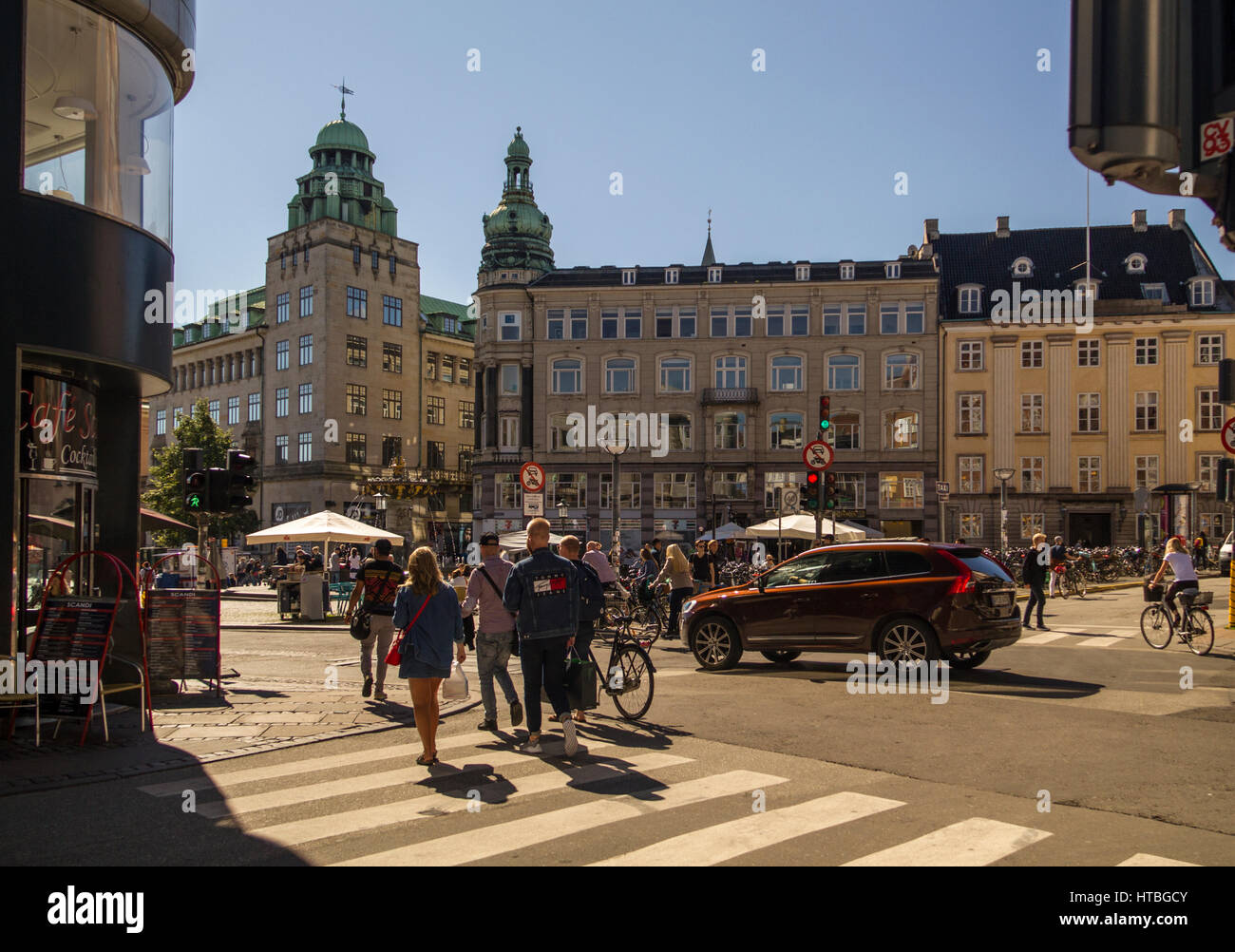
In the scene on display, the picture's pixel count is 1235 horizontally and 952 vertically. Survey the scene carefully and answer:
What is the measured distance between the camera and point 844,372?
57.8 meters

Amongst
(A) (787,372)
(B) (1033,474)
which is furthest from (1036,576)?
(B) (1033,474)

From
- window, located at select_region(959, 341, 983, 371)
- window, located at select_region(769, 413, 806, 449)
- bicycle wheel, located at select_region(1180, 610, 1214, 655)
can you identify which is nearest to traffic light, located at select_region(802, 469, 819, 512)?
bicycle wheel, located at select_region(1180, 610, 1214, 655)

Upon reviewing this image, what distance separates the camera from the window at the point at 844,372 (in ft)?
189

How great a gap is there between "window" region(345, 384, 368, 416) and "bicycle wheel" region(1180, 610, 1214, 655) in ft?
211

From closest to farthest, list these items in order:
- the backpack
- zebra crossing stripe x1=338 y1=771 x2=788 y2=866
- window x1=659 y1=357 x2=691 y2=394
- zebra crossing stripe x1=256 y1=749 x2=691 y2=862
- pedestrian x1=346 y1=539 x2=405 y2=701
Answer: zebra crossing stripe x1=338 y1=771 x2=788 y2=866, zebra crossing stripe x1=256 y1=749 x2=691 y2=862, the backpack, pedestrian x1=346 y1=539 x2=405 y2=701, window x1=659 y1=357 x2=691 y2=394

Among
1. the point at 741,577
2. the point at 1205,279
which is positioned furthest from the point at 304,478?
the point at 1205,279

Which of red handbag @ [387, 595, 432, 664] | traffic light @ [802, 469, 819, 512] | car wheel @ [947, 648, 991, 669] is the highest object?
traffic light @ [802, 469, 819, 512]

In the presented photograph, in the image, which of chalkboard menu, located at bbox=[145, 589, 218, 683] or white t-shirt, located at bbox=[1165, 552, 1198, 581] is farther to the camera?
white t-shirt, located at bbox=[1165, 552, 1198, 581]

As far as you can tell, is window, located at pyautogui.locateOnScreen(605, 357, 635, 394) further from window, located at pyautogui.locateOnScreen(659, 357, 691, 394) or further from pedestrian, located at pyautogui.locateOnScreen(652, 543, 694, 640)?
pedestrian, located at pyautogui.locateOnScreen(652, 543, 694, 640)

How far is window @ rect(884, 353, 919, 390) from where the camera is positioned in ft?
188

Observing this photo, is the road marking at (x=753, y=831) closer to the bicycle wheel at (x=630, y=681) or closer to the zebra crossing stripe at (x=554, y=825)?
the zebra crossing stripe at (x=554, y=825)

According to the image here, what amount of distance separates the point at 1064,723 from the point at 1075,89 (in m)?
9.15

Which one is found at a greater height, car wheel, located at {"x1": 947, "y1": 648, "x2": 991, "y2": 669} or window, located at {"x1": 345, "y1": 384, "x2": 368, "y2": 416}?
window, located at {"x1": 345, "y1": 384, "x2": 368, "y2": 416}

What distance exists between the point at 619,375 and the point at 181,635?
156 ft
